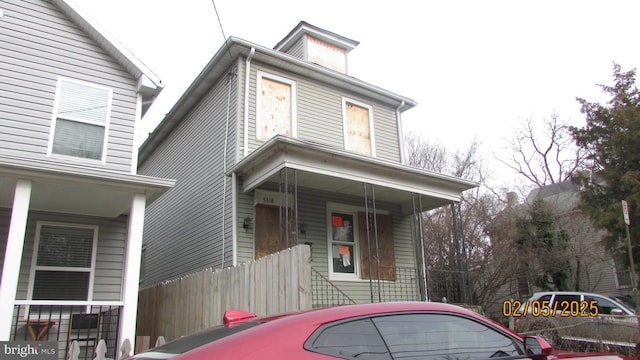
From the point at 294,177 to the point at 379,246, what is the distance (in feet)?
11.7

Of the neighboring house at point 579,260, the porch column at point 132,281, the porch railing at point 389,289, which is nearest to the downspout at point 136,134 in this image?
the porch column at point 132,281

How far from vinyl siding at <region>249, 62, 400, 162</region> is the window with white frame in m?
3.96

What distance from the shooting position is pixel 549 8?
37.0 ft

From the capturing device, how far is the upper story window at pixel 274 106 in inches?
436

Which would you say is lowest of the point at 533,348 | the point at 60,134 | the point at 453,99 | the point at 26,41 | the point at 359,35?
the point at 533,348

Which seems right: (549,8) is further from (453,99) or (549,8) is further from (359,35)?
(453,99)

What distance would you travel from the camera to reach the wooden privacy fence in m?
6.39

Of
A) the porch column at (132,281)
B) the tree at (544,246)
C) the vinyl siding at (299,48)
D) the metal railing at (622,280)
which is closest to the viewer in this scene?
the porch column at (132,281)

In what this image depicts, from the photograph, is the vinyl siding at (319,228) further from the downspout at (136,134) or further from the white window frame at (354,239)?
the downspout at (136,134)

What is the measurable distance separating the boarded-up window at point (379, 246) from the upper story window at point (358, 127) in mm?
1860

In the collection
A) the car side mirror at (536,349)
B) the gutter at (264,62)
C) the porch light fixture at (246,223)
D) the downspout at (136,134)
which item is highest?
the gutter at (264,62)

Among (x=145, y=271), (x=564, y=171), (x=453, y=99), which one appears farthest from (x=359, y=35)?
(x=564, y=171)

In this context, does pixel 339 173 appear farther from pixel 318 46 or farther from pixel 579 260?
pixel 579 260

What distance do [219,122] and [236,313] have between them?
335 inches
